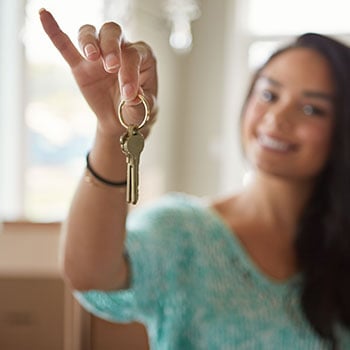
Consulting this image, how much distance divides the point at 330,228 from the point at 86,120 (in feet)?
3.90

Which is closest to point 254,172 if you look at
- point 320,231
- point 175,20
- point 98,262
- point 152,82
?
point 320,231

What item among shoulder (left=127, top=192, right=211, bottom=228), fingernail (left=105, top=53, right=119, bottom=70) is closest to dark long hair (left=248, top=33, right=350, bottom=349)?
shoulder (left=127, top=192, right=211, bottom=228)

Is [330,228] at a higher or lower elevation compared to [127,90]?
lower

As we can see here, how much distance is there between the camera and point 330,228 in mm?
961

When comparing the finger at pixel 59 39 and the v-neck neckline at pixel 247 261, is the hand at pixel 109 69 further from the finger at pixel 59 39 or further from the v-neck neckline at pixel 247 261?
the v-neck neckline at pixel 247 261

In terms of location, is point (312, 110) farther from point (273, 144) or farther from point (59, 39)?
point (59, 39)

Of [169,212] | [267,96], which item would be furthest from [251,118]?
[169,212]

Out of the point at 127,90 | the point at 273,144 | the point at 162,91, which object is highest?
the point at 127,90

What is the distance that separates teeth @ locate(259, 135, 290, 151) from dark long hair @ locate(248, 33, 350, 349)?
0.26ft

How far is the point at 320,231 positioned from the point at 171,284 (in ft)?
0.77

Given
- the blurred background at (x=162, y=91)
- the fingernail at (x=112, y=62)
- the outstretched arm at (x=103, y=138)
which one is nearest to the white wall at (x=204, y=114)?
the blurred background at (x=162, y=91)

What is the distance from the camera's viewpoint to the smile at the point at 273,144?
0.87m

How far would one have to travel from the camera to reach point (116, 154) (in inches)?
24.2

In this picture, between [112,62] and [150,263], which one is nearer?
[112,62]
